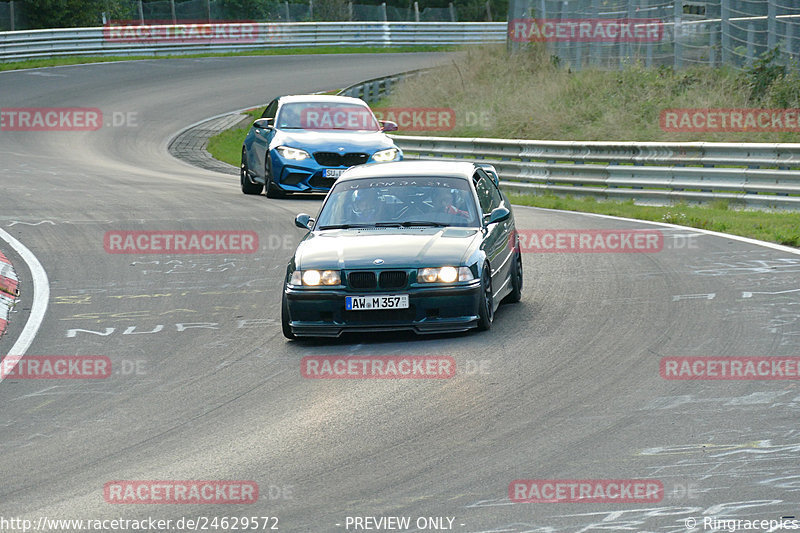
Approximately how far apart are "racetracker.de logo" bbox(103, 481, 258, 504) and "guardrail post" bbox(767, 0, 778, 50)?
2281 centimetres

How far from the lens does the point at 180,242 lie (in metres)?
16.3

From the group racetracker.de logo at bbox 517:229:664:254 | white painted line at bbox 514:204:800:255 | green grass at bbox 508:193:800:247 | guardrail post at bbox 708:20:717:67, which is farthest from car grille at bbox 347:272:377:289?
guardrail post at bbox 708:20:717:67

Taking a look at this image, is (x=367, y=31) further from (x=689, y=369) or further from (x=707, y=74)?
(x=689, y=369)

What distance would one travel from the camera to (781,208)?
1872cm

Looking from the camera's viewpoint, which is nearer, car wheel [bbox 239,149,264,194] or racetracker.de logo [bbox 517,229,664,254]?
racetracker.de logo [bbox 517,229,664,254]

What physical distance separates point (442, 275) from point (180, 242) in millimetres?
6907

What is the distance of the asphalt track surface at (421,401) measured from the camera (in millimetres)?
6215

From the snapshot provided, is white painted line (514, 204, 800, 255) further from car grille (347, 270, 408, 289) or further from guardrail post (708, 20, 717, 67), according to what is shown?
guardrail post (708, 20, 717, 67)

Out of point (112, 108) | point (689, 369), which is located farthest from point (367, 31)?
point (689, 369)

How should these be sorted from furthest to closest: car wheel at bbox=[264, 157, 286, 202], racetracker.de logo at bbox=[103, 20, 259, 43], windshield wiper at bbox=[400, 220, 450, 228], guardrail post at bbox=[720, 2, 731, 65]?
racetracker.de logo at bbox=[103, 20, 259, 43], guardrail post at bbox=[720, 2, 731, 65], car wheel at bbox=[264, 157, 286, 202], windshield wiper at bbox=[400, 220, 450, 228]

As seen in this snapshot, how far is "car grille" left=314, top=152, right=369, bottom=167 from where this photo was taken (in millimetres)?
20266

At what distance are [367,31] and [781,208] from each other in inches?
1395

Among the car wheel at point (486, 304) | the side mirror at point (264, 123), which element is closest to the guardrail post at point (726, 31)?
the side mirror at point (264, 123)

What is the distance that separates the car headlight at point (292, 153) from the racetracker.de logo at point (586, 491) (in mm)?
14368
